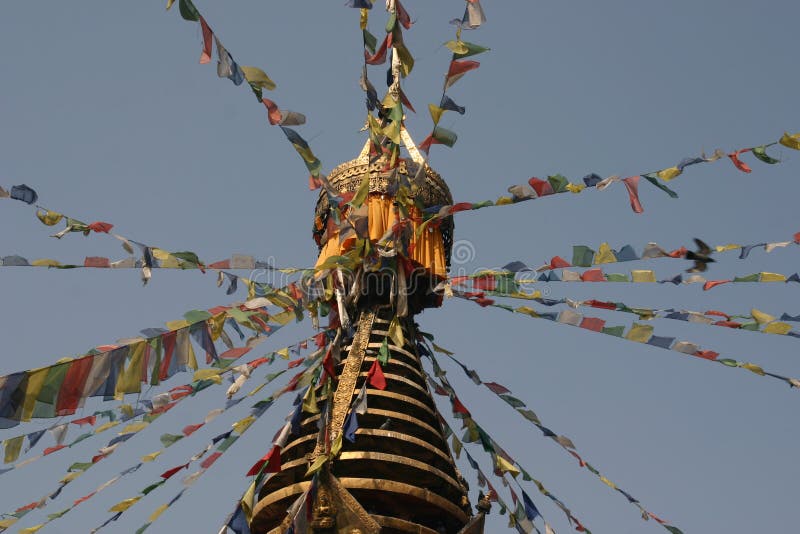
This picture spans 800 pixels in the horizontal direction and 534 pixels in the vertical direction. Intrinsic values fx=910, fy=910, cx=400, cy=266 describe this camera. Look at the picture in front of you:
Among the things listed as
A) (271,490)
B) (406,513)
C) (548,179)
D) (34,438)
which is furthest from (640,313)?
(34,438)

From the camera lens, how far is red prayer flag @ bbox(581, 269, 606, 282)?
30.7 feet

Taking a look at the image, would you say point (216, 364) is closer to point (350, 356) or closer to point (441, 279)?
point (350, 356)

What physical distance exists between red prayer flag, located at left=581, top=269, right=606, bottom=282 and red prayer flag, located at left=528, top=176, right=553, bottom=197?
121 centimetres

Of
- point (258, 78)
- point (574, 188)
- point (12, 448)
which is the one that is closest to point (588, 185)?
point (574, 188)

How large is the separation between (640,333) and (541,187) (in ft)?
5.85

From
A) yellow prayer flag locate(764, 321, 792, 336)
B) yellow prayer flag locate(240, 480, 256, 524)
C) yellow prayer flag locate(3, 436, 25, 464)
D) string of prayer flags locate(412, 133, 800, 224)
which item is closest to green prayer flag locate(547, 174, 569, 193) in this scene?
string of prayer flags locate(412, 133, 800, 224)

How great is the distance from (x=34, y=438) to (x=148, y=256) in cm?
205

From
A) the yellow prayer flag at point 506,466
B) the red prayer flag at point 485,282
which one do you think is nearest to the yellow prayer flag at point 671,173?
the red prayer flag at point 485,282

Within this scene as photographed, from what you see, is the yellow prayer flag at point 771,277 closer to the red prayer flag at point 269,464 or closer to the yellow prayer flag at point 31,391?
the red prayer flag at point 269,464

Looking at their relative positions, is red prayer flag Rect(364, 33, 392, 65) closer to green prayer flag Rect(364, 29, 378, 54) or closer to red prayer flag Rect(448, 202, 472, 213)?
green prayer flag Rect(364, 29, 378, 54)

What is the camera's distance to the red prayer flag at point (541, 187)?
8.56 metres

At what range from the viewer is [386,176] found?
1109 cm

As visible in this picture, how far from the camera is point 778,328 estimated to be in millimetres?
8766

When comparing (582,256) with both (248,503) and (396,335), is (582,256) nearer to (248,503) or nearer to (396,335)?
(396,335)
